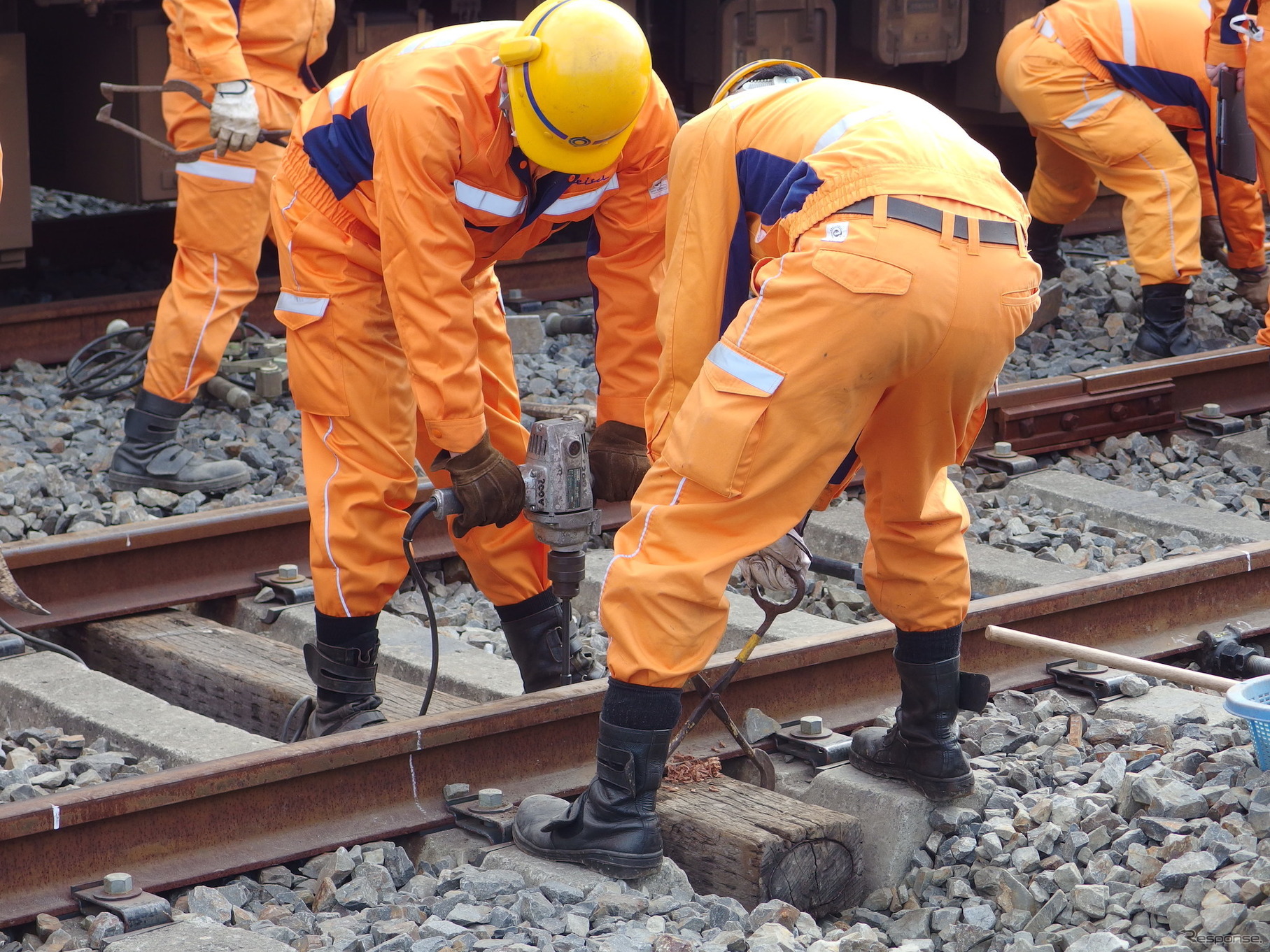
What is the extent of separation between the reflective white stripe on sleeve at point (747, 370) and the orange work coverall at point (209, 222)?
350cm

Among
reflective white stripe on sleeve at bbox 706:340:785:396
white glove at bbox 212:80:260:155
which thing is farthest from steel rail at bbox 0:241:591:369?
reflective white stripe on sleeve at bbox 706:340:785:396

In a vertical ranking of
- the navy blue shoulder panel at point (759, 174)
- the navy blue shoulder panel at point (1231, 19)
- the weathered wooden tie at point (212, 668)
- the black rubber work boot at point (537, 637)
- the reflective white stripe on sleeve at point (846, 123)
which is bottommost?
the weathered wooden tie at point (212, 668)

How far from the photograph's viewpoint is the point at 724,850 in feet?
10.8

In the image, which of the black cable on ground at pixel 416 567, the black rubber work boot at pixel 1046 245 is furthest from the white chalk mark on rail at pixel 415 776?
the black rubber work boot at pixel 1046 245

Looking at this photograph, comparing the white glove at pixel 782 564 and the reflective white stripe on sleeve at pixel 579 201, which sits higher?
the reflective white stripe on sleeve at pixel 579 201

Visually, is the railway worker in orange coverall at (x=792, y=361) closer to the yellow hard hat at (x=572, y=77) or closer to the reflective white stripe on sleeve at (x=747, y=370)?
the reflective white stripe on sleeve at (x=747, y=370)

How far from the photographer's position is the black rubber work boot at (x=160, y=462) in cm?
576

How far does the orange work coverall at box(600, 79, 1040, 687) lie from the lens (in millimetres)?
2840

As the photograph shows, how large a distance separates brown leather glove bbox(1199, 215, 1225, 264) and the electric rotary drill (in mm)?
6019

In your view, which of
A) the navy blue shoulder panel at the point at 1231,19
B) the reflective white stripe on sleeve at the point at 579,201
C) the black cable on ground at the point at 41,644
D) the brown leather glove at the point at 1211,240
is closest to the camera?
the reflective white stripe on sleeve at the point at 579,201

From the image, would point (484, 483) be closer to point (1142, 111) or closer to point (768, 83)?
point (768, 83)

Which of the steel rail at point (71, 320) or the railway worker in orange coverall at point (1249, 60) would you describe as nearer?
the railway worker in orange coverall at point (1249, 60)

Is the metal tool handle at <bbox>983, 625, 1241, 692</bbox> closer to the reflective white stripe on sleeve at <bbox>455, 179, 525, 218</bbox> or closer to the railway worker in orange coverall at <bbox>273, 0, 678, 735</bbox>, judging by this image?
the railway worker in orange coverall at <bbox>273, 0, 678, 735</bbox>

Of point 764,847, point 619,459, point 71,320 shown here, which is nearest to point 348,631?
point 619,459
